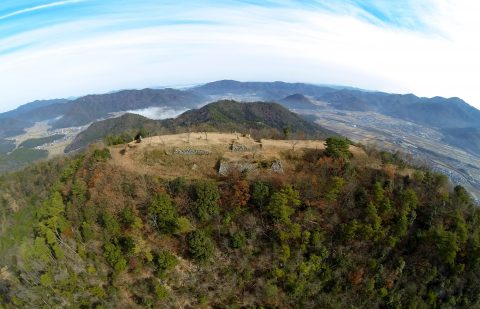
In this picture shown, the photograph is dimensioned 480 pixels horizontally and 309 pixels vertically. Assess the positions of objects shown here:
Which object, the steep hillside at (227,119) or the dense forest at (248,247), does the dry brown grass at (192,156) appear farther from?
the steep hillside at (227,119)

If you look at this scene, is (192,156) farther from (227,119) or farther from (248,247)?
(227,119)

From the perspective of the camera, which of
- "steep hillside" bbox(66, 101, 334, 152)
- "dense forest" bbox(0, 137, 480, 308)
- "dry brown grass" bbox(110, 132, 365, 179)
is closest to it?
"dense forest" bbox(0, 137, 480, 308)

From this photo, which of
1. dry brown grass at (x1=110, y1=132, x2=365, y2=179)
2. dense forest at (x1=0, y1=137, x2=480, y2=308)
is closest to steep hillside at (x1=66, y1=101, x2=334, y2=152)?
dry brown grass at (x1=110, y1=132, x2=365, y2=179)

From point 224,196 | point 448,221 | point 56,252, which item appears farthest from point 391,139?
point 56,252

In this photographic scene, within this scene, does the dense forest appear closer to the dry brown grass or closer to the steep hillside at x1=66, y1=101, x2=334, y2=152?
the dry brown grass

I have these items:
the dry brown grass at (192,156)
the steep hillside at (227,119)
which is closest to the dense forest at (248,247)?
the dry brown grass at (192,156)

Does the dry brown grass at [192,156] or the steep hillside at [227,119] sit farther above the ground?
the steep hillside at [227,119]

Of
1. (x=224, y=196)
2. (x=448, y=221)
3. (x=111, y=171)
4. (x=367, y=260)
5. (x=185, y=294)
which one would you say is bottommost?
(x=185, y=294)

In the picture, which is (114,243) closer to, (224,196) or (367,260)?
(224,196)
